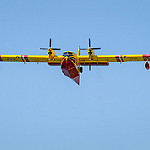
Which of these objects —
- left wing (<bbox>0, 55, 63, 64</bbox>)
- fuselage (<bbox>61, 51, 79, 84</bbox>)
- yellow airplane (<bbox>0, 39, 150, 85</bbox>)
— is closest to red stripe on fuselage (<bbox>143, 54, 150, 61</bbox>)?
yellow airplane (<bbox>0, 39, 150, 85</bbox>)

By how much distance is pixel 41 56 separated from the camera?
32.3 m

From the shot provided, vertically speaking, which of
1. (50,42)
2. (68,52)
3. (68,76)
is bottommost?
(68,76)

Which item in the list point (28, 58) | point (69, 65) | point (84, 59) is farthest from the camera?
point (28, 58)

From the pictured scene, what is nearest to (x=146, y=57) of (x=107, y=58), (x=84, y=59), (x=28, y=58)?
(x=107, y=58)

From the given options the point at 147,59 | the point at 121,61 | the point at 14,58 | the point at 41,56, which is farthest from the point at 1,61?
the point at 147,59

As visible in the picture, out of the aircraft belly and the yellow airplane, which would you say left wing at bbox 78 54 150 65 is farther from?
the aircraft belly

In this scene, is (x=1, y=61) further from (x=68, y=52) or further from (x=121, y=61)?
(x=121, y=61)

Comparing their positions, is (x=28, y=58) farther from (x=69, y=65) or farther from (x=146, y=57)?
(x=146, y=57)

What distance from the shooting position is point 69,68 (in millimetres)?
28656

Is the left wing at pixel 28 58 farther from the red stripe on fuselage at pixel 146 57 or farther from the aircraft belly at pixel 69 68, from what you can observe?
the red stripe on fuselage at pixel 146 57

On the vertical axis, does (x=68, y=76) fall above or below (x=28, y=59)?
below

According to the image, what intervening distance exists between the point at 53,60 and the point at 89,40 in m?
4.14

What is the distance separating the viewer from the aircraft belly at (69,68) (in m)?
28.4

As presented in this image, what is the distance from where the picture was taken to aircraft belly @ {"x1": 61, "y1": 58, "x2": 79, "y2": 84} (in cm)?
2841
